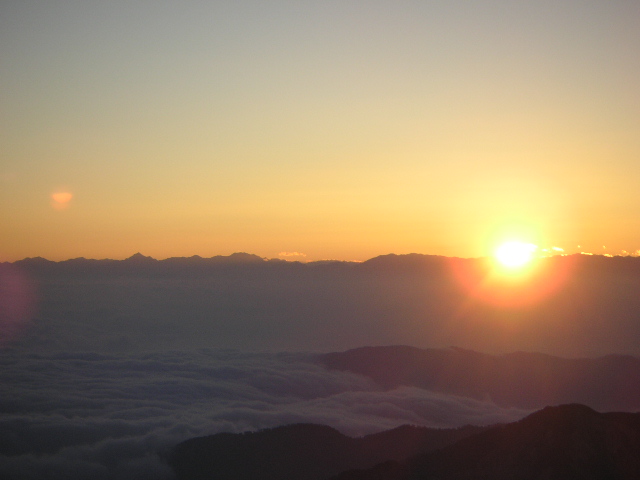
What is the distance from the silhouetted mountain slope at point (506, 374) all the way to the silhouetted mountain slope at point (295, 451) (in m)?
59.2

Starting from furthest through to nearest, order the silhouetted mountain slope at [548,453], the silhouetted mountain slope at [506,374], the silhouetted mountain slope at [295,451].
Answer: the silhouetted mountain slope at [506,374]
the silhouetted mountain slope at [295,451]
the silhouetted mountain slope at [548,453]

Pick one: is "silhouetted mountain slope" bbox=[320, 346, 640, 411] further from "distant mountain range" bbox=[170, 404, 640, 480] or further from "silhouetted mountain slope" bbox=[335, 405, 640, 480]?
"silhouetted mountain slope" bbox=[335, 405, 640, 480]

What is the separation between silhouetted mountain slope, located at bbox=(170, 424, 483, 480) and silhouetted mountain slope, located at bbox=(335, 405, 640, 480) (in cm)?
2017

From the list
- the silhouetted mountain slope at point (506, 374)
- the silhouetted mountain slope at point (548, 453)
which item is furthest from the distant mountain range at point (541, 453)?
the silhouetted mountain slope at point (506, 374)

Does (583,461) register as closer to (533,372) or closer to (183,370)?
(183,370)

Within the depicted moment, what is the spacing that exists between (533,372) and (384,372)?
39718mm

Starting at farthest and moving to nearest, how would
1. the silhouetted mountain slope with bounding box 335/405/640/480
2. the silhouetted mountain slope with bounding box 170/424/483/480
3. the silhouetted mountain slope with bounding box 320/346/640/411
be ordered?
the silhouetted mountain slope with bounding box 320/346/640/411 → the silhouetted mountain slope with bounding box 170/424/483/480 → the silhouetted mountain slope with bounding box 335/405/640/480

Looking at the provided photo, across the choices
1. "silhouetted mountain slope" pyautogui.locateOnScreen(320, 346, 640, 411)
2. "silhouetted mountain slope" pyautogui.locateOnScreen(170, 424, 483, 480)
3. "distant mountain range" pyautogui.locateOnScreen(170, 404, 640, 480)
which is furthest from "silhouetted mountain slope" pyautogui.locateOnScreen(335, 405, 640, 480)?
"silhouetted mountain slope" pyautogui.locateOnScreen(320, 346, 640, 411)

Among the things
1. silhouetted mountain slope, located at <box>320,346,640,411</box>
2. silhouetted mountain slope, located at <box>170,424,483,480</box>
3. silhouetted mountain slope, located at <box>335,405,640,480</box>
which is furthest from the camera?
silhouetted mountain slope, located at <box>320,346,640,411</box>

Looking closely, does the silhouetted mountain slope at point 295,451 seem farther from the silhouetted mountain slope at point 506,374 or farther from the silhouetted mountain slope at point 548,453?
the silhouetted mountain slope at point 506,374

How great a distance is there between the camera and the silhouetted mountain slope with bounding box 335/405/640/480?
30656 mm

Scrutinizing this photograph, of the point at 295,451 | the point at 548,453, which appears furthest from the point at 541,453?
the point at 295,451

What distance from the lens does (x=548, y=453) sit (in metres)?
32.0

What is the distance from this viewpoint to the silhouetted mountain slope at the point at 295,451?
57844 millimetres
